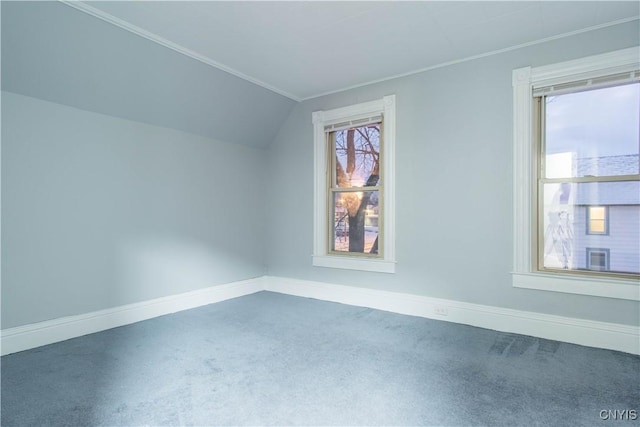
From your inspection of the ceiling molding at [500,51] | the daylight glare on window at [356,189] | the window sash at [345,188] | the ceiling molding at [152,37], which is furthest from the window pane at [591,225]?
the ceiling molding at [152,37]

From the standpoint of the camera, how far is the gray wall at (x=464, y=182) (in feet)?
9.95

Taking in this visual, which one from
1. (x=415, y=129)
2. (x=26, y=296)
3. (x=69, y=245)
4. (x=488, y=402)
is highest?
(x=415, y=129)

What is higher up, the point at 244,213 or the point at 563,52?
the point at 563,52

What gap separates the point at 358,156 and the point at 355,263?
4.21ft

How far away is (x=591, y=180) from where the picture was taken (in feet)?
9.82

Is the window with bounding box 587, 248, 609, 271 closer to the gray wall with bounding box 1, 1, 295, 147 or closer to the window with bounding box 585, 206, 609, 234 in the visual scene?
the window with bounding box 585, 206, 609, 234

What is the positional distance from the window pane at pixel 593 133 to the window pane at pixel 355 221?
1792mm

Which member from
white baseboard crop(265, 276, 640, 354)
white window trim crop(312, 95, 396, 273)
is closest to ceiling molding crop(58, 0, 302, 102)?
white window trim crop(312, 95, 396, 273)

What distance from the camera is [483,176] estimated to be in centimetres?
336

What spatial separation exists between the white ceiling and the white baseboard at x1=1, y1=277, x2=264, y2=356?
246 cm

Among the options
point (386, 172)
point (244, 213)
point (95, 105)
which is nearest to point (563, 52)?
point (386, 172)

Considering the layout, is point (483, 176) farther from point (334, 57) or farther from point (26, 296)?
point (26, 296)

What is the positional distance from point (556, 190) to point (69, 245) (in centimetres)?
427

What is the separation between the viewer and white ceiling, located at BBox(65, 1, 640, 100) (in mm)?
2572
